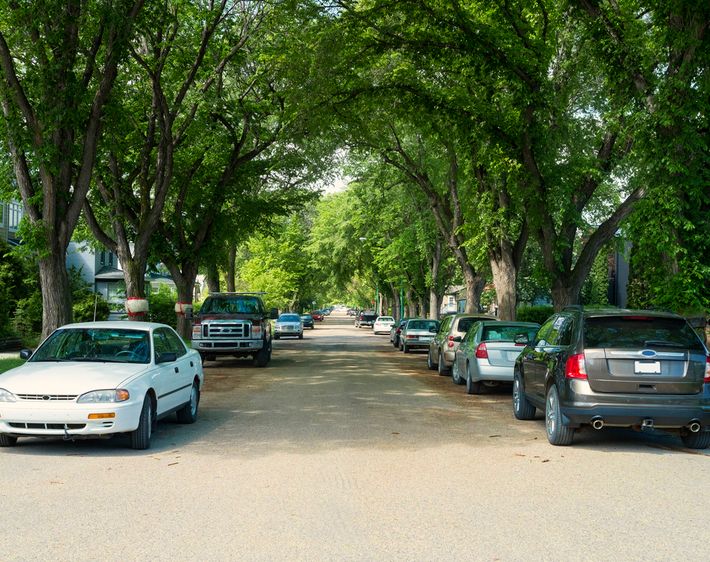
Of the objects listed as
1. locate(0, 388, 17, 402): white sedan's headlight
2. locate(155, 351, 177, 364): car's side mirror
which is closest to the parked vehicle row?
locate(155, 351, 177, 364): car's side mirror

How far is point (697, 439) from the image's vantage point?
1061 centimetres

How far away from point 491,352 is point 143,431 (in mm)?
8706

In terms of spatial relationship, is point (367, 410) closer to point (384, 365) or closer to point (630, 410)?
point (630, 410)

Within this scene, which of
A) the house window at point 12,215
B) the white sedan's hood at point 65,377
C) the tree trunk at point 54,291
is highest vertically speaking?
the house window at point 12,215

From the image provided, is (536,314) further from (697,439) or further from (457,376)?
(697,439)

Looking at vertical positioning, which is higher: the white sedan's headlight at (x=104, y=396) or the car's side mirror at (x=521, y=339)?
the car's side mirror at (x=521, y=339)

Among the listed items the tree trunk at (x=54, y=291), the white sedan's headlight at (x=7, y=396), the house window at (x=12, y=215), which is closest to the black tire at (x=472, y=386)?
the tree trunk at (x=54, y=291)

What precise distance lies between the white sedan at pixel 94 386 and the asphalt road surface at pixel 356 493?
0.36m

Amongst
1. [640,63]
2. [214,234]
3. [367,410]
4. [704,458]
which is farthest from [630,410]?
[214,234]

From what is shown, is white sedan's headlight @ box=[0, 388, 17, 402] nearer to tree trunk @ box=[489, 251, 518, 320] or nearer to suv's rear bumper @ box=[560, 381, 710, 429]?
suv's rear bumper @ box=[560, 381, 710, 429]

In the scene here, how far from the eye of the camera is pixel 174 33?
76.6 feet

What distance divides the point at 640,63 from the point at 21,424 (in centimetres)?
1280

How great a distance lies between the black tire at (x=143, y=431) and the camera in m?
10.1

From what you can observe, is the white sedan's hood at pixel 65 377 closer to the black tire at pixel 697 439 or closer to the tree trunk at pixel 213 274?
the black tire at pixel 697 439
